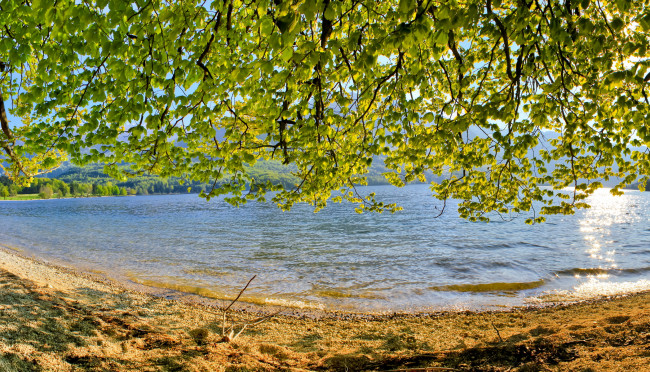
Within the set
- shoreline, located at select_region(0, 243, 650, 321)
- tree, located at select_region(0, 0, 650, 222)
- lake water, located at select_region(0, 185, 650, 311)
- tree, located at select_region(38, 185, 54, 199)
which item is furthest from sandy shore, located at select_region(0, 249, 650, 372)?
tree, located at select_region(38, 185, 54, 199)

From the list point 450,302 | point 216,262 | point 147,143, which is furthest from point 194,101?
point 216,262

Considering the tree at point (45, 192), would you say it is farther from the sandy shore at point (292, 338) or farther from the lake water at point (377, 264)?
the sandy shore at point (292, 338)

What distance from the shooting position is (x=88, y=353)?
5.82 meters

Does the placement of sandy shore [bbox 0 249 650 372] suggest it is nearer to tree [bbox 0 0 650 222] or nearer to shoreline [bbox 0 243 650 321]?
shoreline [bbox 0 243 650 321]

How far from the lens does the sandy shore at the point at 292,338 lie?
17.6 ft

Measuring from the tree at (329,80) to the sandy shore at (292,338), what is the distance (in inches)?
134

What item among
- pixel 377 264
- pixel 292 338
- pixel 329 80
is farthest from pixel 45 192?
pixel 329 80

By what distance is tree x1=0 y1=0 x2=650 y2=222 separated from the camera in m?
3.73

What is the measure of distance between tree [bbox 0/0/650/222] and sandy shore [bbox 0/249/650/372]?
3413mm

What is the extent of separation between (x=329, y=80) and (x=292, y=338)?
6576mm

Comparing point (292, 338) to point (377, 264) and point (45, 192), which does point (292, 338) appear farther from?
point (45, 192)

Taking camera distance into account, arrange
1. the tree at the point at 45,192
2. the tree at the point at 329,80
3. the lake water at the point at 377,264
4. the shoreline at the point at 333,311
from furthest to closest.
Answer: the tree at the point at 45,192 → the lake water at the point at 377,264 → the shoreline at the point at 333,311 → the tree at the point at 329,80

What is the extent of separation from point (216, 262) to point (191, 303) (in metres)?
8.44

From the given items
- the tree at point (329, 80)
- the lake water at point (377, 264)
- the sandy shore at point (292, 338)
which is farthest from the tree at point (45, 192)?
the tree at point (329, 80)
